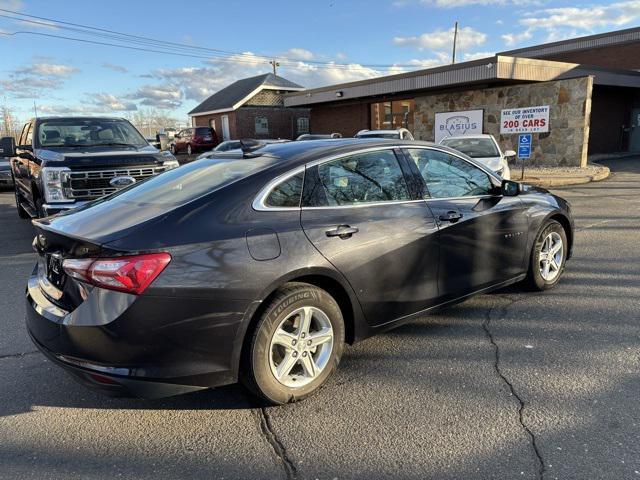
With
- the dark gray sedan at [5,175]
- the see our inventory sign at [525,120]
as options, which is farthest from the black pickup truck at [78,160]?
the see our inventory sign at [525,120]

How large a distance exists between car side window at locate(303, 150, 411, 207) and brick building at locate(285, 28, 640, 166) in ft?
48.9

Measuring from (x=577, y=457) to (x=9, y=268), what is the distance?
6742 mm

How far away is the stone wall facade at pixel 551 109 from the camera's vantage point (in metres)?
16.8

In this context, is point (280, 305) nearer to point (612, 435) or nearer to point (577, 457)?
point (577, 457)

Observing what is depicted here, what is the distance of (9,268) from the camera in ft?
21.4

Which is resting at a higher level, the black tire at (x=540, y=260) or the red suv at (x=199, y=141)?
the red suv at (x=199, y=141)

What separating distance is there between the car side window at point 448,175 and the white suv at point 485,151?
6.91 m

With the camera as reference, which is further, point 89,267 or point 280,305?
point 280,305

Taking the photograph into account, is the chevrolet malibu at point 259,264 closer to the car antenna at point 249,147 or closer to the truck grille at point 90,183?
the car antenna at point 249,147

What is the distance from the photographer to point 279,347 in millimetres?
3098

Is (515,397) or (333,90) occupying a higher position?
(333,90)

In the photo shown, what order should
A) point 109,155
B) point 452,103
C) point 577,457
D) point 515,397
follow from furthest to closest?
point 452,103, point 109,155, point 515,397, point 577,457

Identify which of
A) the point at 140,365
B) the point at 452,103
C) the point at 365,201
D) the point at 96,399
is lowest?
the point at 96,399

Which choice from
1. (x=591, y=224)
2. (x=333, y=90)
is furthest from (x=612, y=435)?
(x=333, y=90)
